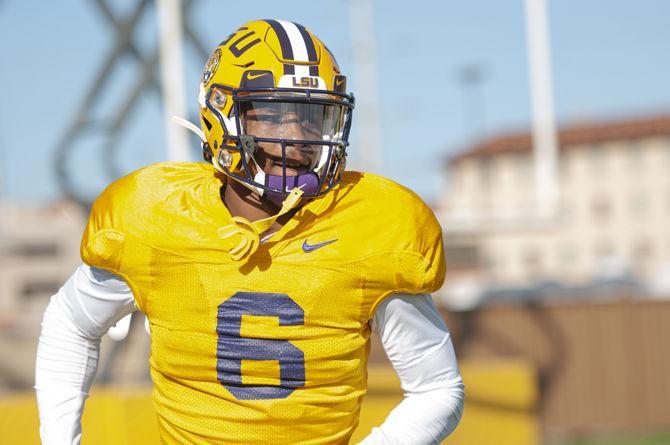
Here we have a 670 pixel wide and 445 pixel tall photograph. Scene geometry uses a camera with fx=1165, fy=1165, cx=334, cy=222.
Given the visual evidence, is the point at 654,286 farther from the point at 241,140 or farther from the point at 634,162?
the point at 241,140

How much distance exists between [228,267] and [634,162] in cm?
5092

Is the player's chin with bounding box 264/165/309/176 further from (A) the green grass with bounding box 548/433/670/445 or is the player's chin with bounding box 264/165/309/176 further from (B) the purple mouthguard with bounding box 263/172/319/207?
(A) the green grass with bounding box 548/433/670/445

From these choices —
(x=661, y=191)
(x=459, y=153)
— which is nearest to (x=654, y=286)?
(x=661, y=191)

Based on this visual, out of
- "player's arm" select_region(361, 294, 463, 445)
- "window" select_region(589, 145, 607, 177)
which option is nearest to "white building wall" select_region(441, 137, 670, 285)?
"window" select_region(589, 145, 607, 177)

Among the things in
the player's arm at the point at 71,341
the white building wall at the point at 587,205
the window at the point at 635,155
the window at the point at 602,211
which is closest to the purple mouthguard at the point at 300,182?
the player's arm at the point at 71,341

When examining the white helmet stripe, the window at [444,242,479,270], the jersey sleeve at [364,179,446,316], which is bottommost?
the window at [444,242,479,270]

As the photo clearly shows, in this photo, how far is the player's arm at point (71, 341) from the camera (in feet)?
7.97

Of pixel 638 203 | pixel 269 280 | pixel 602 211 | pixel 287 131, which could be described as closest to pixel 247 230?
pixel 269 280

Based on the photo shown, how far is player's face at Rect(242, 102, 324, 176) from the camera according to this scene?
92.9 inches

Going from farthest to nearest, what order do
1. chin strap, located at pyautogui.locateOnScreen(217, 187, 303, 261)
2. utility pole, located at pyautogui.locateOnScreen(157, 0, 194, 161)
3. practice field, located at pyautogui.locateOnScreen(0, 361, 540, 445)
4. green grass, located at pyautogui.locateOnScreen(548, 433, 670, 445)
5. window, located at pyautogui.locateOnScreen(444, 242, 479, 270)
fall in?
window, located at pyautogui.locateOnScreen(444, 242, 479, 270) < green grass, located at pyautogui.locateOnScreen(548, 433, 670, 445) < utility pole, located at pyautogui.locateOnScreen(157, 0, 194, 161) < practice field, located at pyautogui.locateOnScreen(0, 361, 540, 445) < chin strap, located at pyautogui.locateOnScreen(217, 187, 303, 261)

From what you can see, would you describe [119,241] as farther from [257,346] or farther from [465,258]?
[465,258]

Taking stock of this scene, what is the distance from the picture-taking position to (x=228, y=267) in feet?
7.66

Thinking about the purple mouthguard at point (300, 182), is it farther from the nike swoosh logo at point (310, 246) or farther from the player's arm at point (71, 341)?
the player's arm at point (71, 341)

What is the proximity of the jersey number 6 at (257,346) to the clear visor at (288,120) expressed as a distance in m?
0.33
